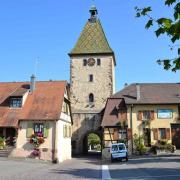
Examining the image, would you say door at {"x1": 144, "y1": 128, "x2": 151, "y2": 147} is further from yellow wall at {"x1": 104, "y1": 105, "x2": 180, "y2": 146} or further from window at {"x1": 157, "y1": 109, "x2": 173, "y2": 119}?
window at {"x1": 157, "y1": 109, "x2": 173, "y2": 119}

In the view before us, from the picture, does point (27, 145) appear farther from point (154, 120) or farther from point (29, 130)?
point (154, 120)

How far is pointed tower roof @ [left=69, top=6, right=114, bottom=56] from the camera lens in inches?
1918

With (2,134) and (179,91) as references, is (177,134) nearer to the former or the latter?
(179,91)

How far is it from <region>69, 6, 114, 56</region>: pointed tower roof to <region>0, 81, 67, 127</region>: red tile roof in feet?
51.8

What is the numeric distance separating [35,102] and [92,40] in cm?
2116

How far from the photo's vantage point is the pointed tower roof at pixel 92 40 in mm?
48725

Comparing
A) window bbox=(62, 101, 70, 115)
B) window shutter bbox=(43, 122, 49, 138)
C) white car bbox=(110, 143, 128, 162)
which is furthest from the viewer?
window bbox=(62, 101, 70, 115)

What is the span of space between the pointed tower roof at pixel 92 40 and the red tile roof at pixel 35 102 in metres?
15.8

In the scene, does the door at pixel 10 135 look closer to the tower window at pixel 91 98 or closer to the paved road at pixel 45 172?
the paved road at pixel 45 172

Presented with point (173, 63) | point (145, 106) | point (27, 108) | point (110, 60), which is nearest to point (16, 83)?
point (27, 108)

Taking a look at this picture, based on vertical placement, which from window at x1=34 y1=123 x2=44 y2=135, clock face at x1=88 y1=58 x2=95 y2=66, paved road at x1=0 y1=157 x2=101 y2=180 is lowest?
paved road at x1=0 y1=157 x2=101 y2=180

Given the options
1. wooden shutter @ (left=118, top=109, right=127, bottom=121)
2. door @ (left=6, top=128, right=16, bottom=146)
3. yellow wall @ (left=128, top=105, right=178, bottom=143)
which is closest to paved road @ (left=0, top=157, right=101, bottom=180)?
door @ (left=6, top=128, right=16, bottom=146)

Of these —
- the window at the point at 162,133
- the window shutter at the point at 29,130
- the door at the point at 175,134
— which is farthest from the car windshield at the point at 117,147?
the door at the point at 175,134

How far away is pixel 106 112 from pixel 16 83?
9.98 meters
